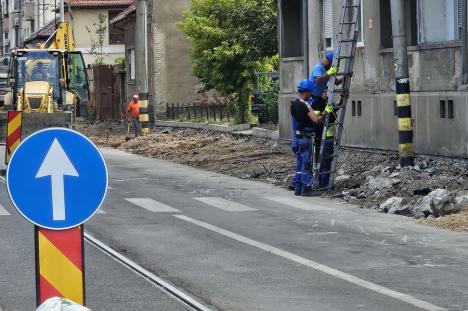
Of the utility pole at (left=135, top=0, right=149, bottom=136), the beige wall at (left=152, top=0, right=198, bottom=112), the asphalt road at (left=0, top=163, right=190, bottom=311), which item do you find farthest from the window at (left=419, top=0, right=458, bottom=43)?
the beige wall at (left=152, top=0, right=198, bottom=112)

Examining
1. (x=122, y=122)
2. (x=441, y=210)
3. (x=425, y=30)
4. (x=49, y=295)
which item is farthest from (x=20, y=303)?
(x=122, y=122)

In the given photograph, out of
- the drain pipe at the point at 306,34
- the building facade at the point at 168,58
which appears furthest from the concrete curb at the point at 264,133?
the building facade at the point at 168,58

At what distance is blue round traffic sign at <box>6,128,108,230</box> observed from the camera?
21.0 ft

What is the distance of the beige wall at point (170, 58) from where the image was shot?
145 feet

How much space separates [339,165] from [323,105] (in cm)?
303

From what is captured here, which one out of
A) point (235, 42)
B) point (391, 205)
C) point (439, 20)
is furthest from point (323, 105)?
point (235, 42)

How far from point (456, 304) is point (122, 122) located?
40649 millimetres

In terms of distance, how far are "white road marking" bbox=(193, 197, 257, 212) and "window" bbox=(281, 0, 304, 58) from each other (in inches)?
433

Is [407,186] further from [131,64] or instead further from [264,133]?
[131,64]

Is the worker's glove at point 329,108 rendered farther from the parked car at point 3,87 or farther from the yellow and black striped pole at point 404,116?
the parked car at point 3,87

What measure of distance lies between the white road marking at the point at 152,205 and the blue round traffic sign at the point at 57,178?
362 inches

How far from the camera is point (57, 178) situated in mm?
6465

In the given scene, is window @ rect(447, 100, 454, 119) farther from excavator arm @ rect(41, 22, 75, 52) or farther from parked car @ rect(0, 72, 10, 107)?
parked car @ rect(0, 72, 10, 107)

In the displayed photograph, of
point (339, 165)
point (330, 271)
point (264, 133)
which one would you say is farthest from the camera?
point (264, 133)
